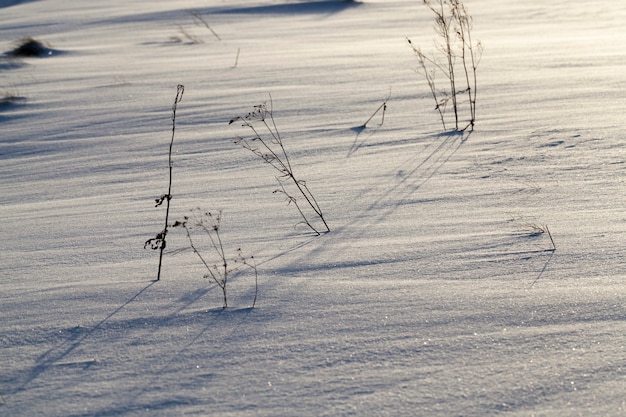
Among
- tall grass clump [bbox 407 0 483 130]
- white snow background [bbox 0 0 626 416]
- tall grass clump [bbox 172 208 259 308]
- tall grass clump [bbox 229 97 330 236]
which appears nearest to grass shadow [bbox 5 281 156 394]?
white snow background [bbox 0 0 626 416]

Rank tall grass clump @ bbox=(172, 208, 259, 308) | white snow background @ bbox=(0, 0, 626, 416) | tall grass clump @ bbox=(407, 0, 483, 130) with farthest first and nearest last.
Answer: tall grass clump @ bbox=(407, 0, 483, 130) → tall grass clump @ bbox=(172, 208, 259, 308) → white snow background @ bbox=(0, 0, 626, 416)

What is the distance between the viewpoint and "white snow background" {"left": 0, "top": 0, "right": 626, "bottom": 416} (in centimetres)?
159

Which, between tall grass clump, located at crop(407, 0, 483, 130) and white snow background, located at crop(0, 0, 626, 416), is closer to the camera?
white snow background, located at crop(0, 0, 626, 416)

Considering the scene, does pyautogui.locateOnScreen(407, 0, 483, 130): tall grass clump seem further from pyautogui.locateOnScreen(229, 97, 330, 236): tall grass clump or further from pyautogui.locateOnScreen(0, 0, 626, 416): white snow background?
pyautogui.locateOnScreen(229, 97, 330, 236): tall grass clump

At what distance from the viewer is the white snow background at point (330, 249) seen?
1.59m

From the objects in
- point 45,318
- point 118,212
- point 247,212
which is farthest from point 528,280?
point 118,212

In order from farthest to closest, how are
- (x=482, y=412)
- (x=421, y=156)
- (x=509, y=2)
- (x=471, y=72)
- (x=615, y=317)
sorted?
1. (x=509, y=2)
2. (x=471, y=72)
3. (x=421, y=156)
4. (x=615, y=317)
5. (x=482, y=412)

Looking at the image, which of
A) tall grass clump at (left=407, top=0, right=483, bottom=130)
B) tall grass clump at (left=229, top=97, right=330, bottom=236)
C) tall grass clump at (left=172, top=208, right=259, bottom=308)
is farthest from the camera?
tall grass clump at (left=407, top=0, right=483, bottom=130)

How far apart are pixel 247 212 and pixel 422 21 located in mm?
5177

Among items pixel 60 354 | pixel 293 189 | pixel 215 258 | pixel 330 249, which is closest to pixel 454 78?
pixel 293 189

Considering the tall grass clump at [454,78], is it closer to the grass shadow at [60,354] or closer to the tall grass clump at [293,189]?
the tall grass clump at [293,189]

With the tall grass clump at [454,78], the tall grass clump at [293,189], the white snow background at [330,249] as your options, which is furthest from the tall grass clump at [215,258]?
the tall grass clump at [454,78]

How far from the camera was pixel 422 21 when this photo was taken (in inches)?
288

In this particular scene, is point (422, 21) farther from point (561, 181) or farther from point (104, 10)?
point (561, 181)
